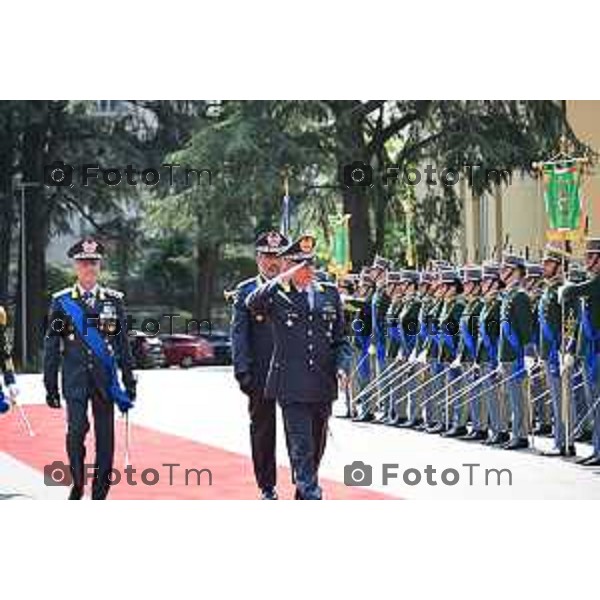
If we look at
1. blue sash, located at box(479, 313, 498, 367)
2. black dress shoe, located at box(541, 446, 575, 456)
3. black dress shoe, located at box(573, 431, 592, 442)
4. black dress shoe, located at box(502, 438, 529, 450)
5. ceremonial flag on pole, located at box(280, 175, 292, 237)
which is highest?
ceremonial flag on pole, located at box(280, 175, 292, 237)

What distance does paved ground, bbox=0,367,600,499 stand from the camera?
7.98m

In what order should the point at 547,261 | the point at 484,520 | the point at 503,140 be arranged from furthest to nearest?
the point at 547,261 → the point at 503,140 → the point at 484,520

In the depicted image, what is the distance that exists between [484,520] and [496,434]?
0.98 m

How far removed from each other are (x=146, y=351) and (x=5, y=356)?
717mm

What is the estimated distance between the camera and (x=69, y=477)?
802cm

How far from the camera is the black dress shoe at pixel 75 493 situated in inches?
314

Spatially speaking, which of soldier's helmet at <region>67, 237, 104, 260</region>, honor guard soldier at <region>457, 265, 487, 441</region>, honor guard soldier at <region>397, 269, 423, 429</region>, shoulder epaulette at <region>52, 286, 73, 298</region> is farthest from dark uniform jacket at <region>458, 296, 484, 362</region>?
shoulder epaulette at <region>52, 286, 73, 298</region>

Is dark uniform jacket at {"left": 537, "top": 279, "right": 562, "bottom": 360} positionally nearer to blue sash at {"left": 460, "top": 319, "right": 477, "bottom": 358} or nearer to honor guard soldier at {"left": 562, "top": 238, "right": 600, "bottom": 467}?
honor guard soldier at {"left": 562, "top": 238, "right": 600, "bottom": 467}

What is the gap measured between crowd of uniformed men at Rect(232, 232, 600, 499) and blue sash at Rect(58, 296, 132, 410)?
651mm

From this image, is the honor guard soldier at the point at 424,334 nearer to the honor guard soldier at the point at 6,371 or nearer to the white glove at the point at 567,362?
the white glove at the point at 567,362

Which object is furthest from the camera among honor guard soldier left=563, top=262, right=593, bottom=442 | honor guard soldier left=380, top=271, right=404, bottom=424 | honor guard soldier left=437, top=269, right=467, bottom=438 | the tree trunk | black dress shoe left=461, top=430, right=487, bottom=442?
honor guard soldier left=437, top=269, right=467, bottom=438

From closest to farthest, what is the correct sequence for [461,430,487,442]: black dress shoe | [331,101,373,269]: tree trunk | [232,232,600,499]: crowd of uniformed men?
[331,101,373,269]: tree trunk → [232,232,600,499]: crowd of uniformed men → [461,430,487,442]: black dress shoe

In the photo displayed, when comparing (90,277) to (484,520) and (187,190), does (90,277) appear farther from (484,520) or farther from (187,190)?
(484,520)
